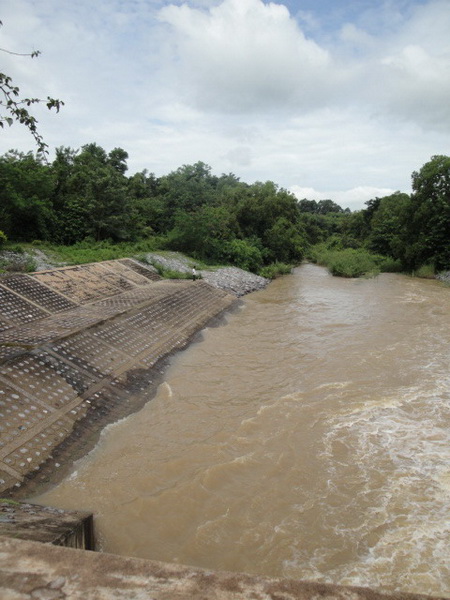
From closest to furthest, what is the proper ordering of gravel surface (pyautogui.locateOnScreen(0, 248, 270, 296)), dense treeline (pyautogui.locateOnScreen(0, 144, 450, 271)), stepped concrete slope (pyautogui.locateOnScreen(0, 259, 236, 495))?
stepped concrete slope (pyautogui.locateOnScreen(0, 259, 236, 495)) < dense treeline (pyautogui.locateOnScreen(0, 144, 450, 271)) < gravel surface (pyautogui.locateOnScreen(0, 248, 270, 296))

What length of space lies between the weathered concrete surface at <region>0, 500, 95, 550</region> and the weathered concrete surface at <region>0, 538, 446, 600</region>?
103 cm

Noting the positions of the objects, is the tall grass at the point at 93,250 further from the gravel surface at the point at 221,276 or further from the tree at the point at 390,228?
the tree at the point at 390,228

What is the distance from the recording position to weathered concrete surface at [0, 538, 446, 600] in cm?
177

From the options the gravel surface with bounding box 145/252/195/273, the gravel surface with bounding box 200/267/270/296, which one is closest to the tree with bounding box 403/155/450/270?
the gravel surface with bounding box 200/267/270/296

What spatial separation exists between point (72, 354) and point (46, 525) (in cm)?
439

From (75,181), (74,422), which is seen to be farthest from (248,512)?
(75,181)

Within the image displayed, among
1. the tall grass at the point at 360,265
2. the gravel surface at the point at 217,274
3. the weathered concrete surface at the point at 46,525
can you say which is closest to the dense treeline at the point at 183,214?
the tall grass at the point at 360,265

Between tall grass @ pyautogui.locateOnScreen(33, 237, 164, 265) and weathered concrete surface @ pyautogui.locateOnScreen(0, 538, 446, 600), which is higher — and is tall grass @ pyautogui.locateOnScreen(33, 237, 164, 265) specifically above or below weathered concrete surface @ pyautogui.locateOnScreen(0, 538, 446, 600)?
above

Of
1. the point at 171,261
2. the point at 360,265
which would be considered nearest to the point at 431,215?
the point at 360,265

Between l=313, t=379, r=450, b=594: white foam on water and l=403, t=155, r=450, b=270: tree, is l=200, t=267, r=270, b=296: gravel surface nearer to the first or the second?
l=403, t=155, r=450, b=270: tree

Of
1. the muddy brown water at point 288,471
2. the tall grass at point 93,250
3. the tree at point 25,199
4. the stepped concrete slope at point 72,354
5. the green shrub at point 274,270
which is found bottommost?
the muddy brown water at point 288,471

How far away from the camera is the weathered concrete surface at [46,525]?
297cm

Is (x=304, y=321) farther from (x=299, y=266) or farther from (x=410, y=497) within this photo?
(x=299, y=266)

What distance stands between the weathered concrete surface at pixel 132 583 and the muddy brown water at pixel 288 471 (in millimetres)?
2008
